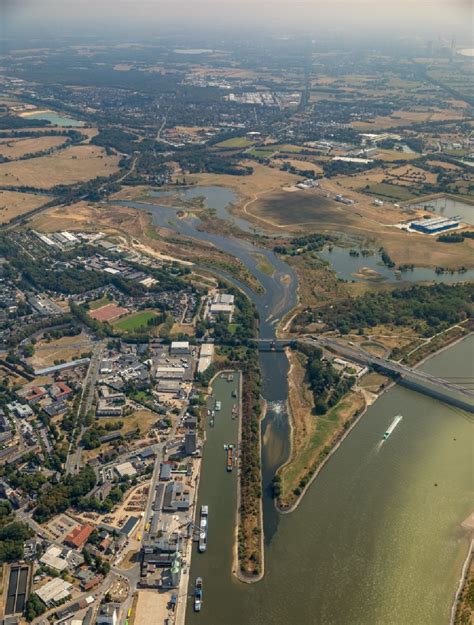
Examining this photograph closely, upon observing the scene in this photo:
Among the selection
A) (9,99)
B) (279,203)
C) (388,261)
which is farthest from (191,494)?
(9,99)

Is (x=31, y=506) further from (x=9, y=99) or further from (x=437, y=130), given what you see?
(x=9, y=99)

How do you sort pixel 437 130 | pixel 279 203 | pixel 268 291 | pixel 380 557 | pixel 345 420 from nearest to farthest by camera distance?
pixel 380 557 < pixel 345 420 < pixel 268 291 < pixel 279 203 < pixel 437 130

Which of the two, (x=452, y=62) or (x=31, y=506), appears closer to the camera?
(x=31, y=506)

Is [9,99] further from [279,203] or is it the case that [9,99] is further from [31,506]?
[31,506]

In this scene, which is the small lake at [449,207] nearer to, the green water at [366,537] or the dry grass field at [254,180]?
the dry grass field at [254,180]

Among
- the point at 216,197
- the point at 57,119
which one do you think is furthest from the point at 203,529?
the point at 57,119

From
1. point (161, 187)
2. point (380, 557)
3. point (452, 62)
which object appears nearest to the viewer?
point (380, 557)
